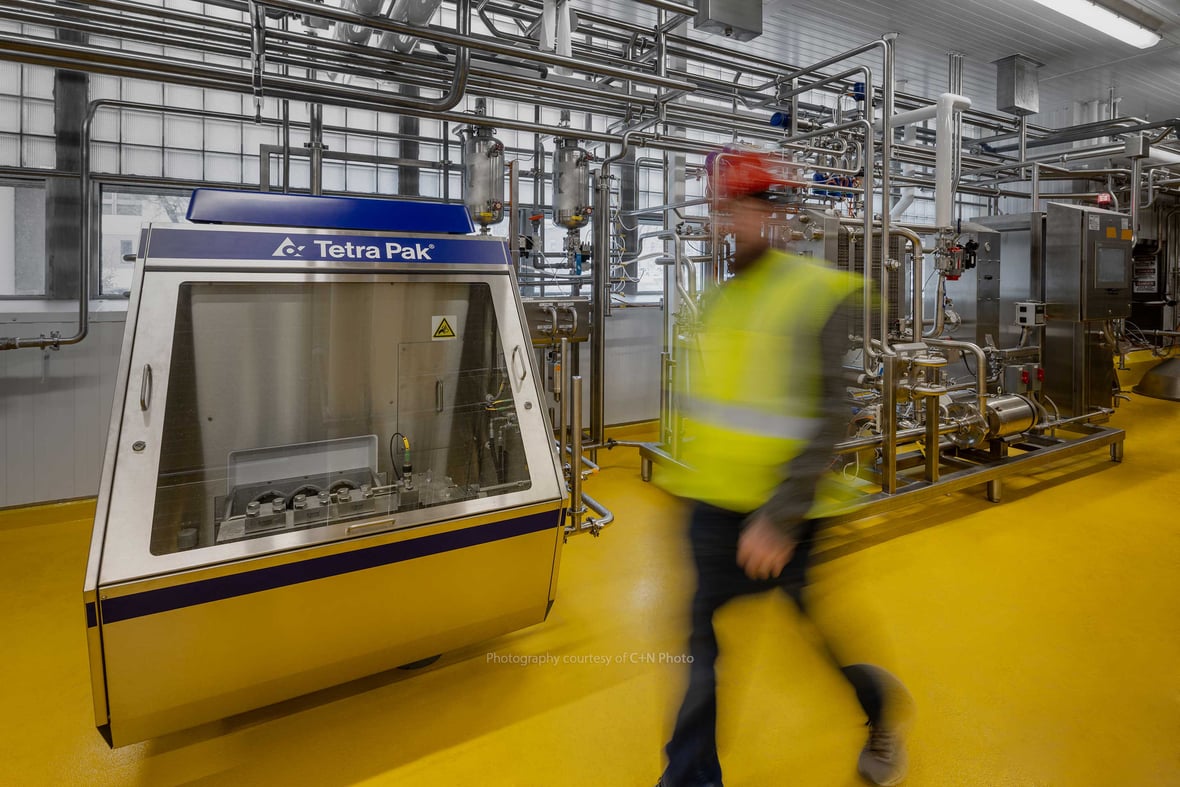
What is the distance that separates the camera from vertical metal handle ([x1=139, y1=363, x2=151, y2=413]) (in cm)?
157

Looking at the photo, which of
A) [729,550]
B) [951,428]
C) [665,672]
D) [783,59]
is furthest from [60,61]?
[783,59]

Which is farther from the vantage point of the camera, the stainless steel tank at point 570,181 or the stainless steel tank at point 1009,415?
the stainless steel tank at point 570,181

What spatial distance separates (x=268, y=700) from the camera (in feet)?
5.76

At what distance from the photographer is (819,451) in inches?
56.5

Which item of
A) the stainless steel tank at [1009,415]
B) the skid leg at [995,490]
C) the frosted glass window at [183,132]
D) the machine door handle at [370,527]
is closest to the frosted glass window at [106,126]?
the frosted glass window at [183,132]

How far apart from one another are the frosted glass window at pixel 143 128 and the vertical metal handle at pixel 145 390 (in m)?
3.57

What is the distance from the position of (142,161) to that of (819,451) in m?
4.76

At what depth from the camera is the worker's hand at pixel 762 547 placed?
1.43 metres

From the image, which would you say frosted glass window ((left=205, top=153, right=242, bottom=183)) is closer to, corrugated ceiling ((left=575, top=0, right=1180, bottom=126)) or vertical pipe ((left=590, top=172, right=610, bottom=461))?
vertical pipe ((left=590, top=172, right=610, bottom=461))

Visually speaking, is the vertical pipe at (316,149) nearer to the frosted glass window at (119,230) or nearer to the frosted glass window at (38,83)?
the frosted glass window at (119,230)

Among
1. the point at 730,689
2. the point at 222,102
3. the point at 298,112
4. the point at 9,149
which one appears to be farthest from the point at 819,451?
the point at 9,149

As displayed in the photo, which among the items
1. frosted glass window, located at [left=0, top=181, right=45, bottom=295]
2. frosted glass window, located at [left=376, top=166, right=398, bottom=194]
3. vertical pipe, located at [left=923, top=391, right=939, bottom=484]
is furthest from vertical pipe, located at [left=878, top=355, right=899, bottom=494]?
frosted glass window, located at [left=0, top=181, right=45, bottom=295]

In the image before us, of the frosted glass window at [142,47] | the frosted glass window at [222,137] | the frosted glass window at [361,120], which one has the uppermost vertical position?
the frosted glass window at [142,47]

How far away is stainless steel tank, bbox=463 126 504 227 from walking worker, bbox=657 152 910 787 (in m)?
2.70
